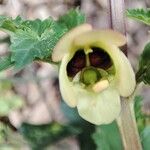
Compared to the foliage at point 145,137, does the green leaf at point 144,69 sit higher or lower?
higher

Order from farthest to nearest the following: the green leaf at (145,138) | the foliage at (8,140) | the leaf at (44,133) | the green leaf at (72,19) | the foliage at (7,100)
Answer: the foliage at (7,100) < the foliage at (8,140) < the leaf at (44,133) < the green leaf at (145,138) < the green leaf at (72,19)

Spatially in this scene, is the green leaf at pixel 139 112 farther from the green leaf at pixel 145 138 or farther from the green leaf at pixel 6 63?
the green leaf at pixel 6 63

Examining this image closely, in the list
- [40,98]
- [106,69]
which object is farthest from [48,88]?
[106,69]

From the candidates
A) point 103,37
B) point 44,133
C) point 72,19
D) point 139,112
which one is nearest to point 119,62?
point 103,37

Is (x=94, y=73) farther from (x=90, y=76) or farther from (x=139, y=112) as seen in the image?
(x=139, y=112)

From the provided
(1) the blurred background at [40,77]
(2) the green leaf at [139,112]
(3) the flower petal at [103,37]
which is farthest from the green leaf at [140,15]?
(1) the blurred background at [40,77]

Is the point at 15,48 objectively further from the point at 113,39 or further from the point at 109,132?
the point at 109,132

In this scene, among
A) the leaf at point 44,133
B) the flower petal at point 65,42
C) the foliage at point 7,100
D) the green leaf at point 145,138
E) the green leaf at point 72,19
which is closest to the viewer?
the flower petal at point 65,42
